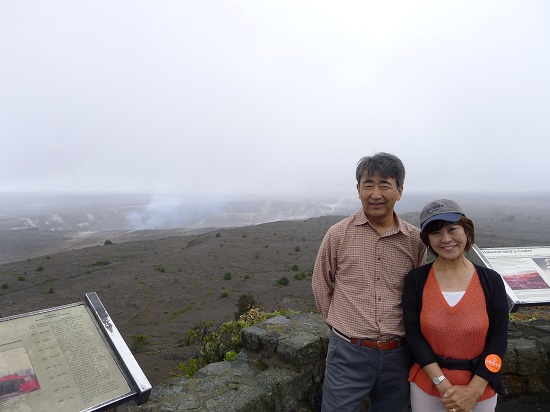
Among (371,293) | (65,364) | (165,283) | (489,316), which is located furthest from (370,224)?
(165,283)

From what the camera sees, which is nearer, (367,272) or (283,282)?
(367,272)

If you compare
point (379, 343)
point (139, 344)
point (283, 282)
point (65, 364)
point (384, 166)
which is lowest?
point (283, 282)

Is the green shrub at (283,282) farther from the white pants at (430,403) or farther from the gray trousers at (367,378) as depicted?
the white pants at (430,403)

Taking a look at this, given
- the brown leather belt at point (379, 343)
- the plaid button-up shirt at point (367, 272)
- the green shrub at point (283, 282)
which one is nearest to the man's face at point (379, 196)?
the plaid button-up shirt at point (367, 272)

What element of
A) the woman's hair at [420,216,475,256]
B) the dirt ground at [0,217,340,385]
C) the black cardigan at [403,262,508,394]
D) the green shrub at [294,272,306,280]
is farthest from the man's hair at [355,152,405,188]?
the green shrub at [294,272,306,280]

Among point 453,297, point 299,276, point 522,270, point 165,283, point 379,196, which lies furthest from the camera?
point 299,276

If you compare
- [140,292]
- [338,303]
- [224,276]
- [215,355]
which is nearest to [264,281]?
[224,276]

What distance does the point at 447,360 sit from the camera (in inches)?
82.9

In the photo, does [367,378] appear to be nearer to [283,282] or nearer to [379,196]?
[379,196]

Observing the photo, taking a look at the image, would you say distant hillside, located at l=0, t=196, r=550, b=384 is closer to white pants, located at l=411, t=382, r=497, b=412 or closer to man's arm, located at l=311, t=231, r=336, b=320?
man's arm, located at l=311, t=231, r=336, b=320

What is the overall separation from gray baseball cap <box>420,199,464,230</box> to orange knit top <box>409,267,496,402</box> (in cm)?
40

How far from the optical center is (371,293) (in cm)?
233

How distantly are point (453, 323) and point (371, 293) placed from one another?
20.0 inches

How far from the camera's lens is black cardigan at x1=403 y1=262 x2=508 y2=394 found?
6.70 feet
